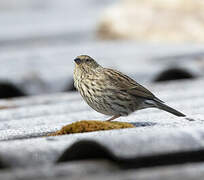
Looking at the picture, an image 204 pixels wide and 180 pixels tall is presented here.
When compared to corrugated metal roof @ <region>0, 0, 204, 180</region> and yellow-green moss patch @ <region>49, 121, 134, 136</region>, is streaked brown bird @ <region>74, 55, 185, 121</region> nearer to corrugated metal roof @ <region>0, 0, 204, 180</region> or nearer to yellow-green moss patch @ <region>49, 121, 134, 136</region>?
corrugated metal roof @ <region>0, 0, 204, 180</region>

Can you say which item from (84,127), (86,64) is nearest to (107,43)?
(86,64)

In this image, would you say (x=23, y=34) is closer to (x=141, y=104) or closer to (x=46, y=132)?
(x=141, y=104)

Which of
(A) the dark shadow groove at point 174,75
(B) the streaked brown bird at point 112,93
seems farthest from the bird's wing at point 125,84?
(A) the dark shadow groove at point 174,75

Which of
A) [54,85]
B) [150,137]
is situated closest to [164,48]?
[54,85]

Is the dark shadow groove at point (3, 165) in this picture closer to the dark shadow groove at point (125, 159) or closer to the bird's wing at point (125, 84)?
the dark shadow groove at point (125, 159)

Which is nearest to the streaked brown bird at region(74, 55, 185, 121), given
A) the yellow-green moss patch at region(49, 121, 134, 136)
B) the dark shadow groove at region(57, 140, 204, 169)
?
the yellow-green moss patch at region(49, 121, 134, 136)

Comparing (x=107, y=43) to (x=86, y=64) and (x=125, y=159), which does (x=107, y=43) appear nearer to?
(x=86, y=64)
